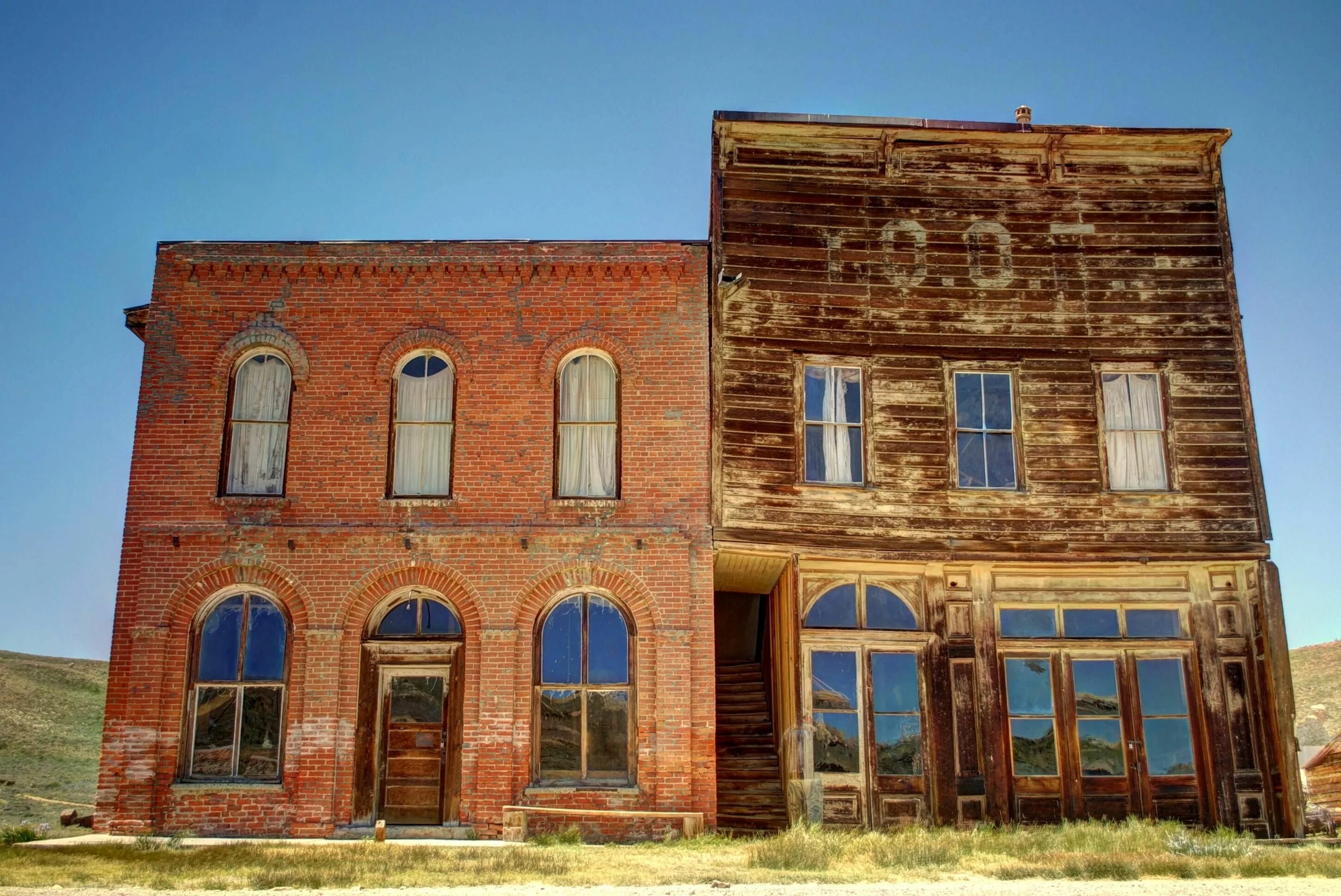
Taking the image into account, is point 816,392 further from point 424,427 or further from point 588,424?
point 424,427

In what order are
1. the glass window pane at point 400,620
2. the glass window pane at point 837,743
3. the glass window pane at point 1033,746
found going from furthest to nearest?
the glass window pane at point 1033,746 → the glass window pane at point 400,620 → the glass window pane at point 837,743

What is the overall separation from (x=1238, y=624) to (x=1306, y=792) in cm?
486

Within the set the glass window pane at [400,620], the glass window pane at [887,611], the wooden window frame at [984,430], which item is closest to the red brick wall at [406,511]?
A: the glass window pane at [400,620]

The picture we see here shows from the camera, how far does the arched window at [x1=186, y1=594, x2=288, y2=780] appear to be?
48.2 ft

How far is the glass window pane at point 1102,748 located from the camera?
15.4 m

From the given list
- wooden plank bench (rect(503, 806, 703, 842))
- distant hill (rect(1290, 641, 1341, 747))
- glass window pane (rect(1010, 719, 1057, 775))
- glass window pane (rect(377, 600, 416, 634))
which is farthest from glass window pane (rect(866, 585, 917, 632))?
distant hill (rect(1290, 641, 1341, 747))

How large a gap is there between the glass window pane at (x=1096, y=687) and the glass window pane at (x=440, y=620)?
7.73 m

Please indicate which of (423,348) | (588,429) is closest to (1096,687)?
(588,429)

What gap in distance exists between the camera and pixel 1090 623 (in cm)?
1591

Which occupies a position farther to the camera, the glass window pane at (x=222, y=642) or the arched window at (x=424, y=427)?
the arched window at (x=424, y=427)

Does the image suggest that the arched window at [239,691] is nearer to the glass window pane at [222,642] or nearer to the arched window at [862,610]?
the glass window pane at [222,642]

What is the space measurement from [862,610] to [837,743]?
5.42 ft

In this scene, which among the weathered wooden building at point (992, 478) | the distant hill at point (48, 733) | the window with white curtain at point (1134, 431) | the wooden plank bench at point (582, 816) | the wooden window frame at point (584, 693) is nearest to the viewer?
the wooden plank bench at point (582, 816)

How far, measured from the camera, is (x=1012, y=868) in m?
11.1
